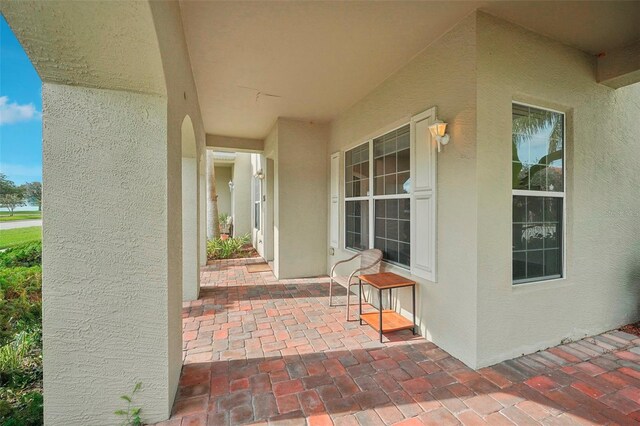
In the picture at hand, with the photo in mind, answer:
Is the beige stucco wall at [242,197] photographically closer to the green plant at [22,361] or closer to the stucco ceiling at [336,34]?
the stucco ceiling at [336,34]

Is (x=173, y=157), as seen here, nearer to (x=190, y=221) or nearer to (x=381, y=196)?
(x=190, y=221)

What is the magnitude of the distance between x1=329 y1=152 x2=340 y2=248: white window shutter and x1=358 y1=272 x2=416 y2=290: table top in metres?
2.06

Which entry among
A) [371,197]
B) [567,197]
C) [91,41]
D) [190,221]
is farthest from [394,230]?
[91,41]

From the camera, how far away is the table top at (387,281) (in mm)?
3283

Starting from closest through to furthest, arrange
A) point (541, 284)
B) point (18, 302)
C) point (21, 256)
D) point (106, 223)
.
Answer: point (106, 223) → point (541, 284) → point (18, 302) → point (21, 256)

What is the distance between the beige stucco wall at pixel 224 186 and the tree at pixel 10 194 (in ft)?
39.0

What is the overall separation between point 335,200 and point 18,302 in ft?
15.5

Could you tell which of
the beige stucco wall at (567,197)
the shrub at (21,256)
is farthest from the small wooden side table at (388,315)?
the shrub at (21,256)

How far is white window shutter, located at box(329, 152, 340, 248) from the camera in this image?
5.68m

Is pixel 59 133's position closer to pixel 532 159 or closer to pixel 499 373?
pixel 499 373

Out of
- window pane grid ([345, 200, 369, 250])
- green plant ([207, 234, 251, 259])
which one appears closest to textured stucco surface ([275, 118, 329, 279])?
window pane grid ([345, 200, 369, 250])

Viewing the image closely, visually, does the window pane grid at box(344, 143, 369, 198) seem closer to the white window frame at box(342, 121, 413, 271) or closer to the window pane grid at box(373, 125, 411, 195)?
the white window frame at box(342, 121, 413, 271)

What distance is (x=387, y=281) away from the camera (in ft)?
11.3

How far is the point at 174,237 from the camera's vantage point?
2.32m
